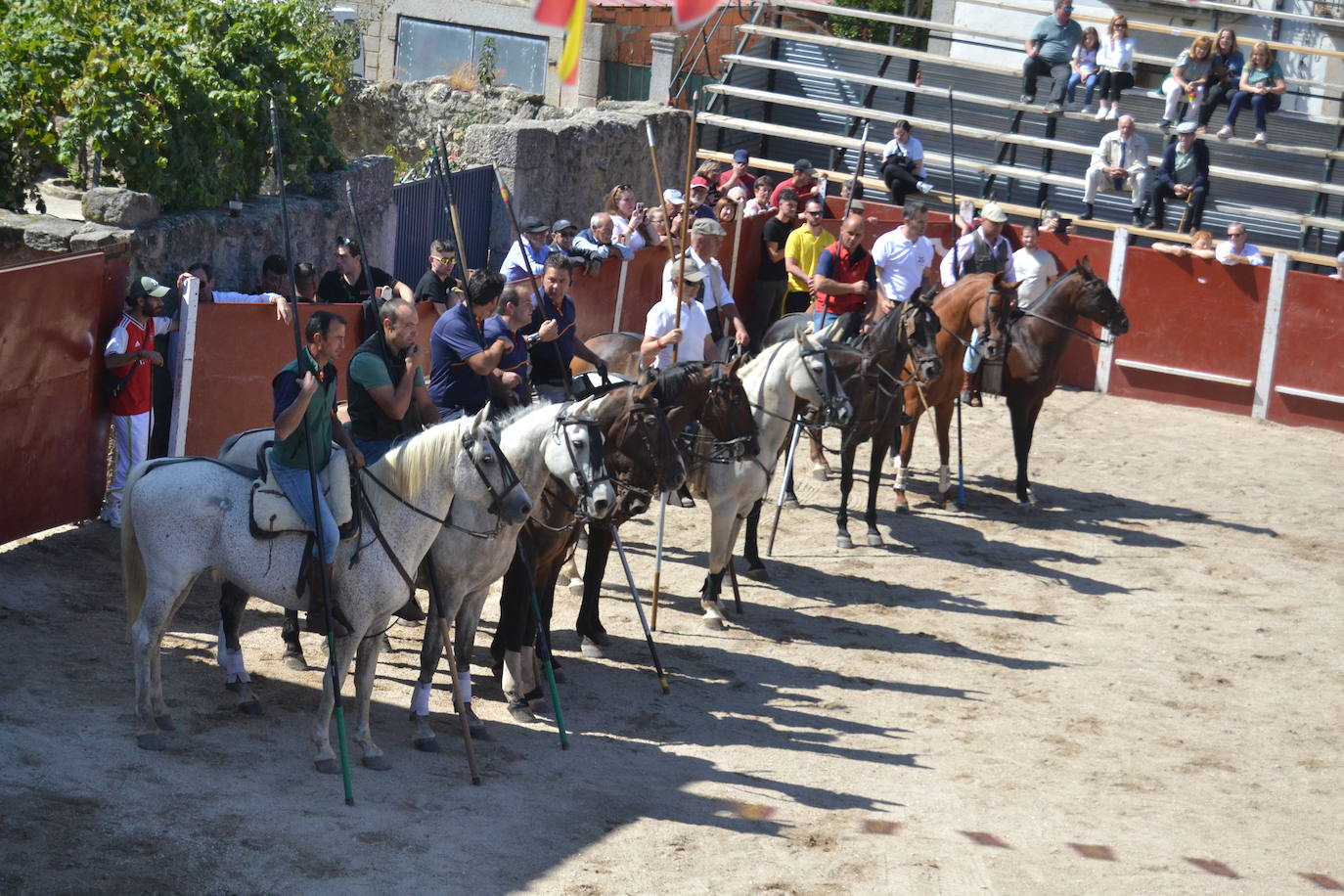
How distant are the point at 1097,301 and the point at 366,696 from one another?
9.55 metres

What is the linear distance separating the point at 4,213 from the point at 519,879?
6.16m

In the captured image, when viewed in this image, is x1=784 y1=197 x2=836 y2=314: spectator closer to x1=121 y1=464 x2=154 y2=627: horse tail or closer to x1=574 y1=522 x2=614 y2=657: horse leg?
x1=574 y1=522 x2=614 y2=657: horse leg

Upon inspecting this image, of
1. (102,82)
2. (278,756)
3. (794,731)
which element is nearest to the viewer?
(278,756)

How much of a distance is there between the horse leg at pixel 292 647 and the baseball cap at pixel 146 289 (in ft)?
7.85

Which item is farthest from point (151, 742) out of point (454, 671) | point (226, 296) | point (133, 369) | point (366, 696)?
point (226, 296)

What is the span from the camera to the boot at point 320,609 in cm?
766

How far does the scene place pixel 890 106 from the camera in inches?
1013

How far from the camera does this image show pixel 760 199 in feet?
63.2

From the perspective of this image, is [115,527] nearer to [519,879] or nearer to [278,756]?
[278,756]

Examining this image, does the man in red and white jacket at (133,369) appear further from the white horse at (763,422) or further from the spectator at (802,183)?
the spectator at (802,183)

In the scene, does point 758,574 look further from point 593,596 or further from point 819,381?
point 593,596

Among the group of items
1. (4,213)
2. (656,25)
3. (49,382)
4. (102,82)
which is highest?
(656,25)

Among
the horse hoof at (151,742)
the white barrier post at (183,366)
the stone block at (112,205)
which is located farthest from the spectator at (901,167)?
the horse hoof at (151,742)

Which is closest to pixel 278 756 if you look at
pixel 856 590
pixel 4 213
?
pixel 4 213
